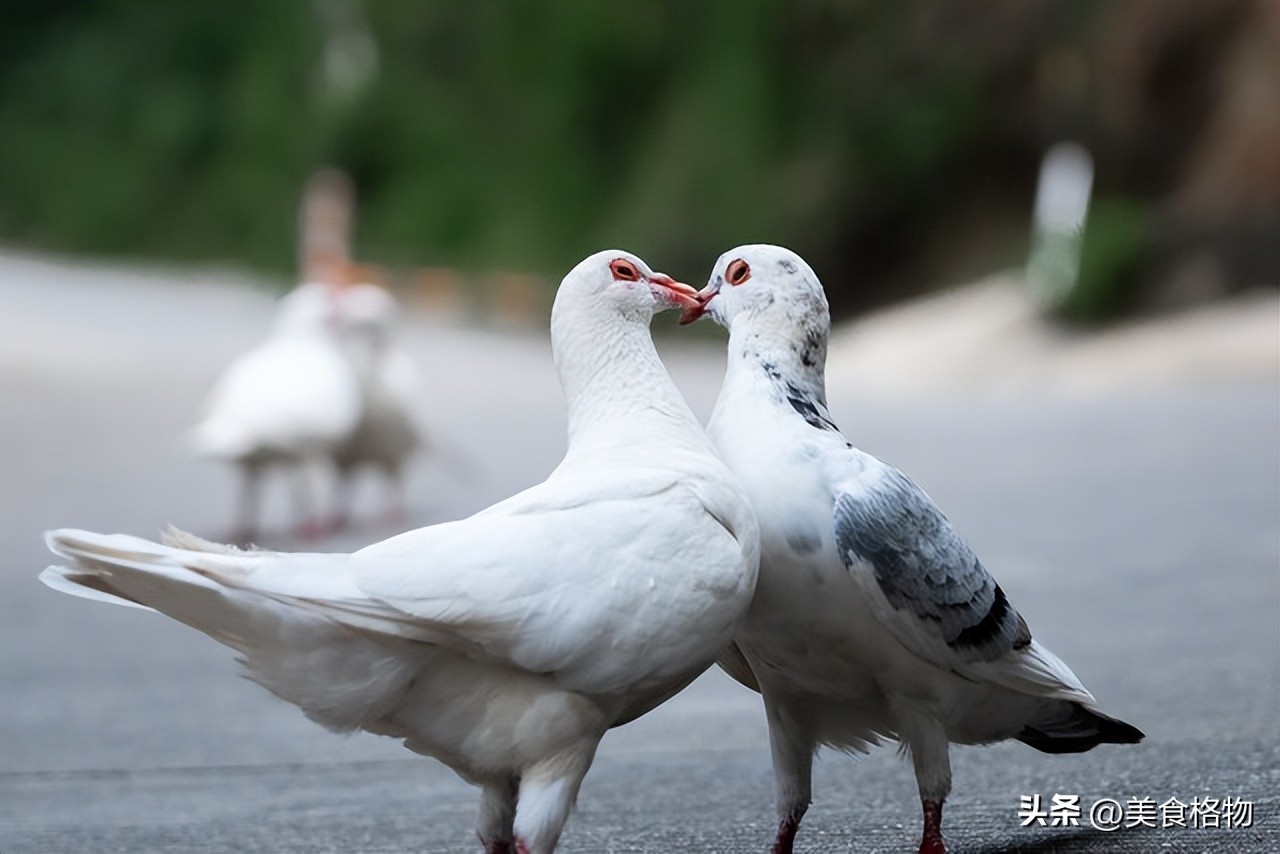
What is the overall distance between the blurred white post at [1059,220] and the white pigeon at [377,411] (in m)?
7.03

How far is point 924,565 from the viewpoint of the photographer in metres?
2.71

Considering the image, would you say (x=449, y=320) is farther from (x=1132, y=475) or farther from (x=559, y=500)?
(x=559, y=500)

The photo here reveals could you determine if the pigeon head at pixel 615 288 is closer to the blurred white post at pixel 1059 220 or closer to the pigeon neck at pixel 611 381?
the pigeon neck at pixel 611 381

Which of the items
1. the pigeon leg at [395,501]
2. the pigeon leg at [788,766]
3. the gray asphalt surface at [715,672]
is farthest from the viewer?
the pigeon leg at [395,501]

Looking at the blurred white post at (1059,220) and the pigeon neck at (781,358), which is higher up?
the blurred white post at (1059,220)

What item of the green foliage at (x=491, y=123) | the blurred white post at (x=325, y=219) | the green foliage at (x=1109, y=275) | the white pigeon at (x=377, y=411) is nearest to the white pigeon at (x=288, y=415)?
the white pigeon at (x=377, y=411)

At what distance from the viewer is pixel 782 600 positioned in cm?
270

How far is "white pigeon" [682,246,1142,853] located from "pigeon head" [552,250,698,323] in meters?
0.12

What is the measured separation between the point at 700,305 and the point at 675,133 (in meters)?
20.3

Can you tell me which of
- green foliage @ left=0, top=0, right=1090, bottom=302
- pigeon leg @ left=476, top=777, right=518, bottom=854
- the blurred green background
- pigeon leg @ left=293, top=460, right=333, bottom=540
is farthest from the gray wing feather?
green foliage @ left=0, top=0, right=1090, bottom=302

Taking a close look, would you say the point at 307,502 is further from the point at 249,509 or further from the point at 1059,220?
the point at 1059,220

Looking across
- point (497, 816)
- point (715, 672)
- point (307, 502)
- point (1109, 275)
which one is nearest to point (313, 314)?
point (307, 502)

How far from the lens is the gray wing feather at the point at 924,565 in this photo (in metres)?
2.65

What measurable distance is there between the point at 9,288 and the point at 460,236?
6335 millimetres
